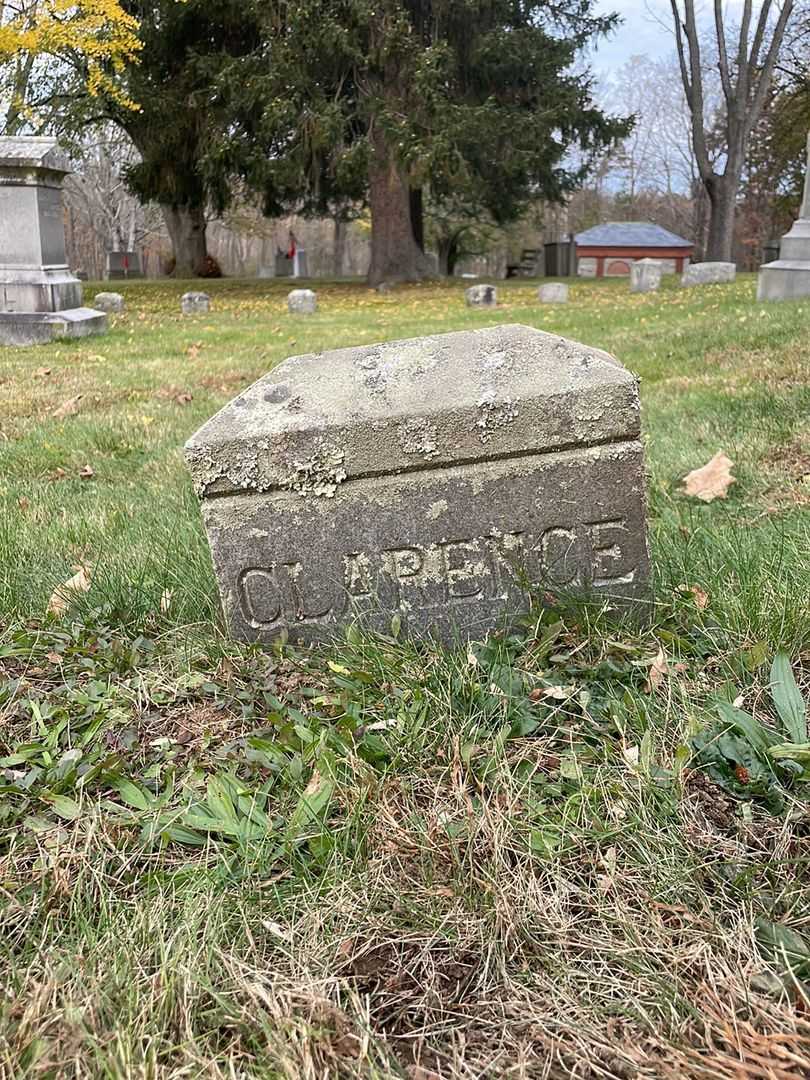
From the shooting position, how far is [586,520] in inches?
101

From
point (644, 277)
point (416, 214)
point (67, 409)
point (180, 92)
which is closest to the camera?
point (67, 409)

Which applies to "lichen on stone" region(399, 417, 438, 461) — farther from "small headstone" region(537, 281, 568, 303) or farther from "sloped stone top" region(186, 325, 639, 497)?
"small headstone" region(537, 281, 568, 303)

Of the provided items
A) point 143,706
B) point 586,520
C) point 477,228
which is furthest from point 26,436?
point 477,228

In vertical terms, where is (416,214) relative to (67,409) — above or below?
above

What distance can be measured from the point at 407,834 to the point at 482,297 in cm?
1605

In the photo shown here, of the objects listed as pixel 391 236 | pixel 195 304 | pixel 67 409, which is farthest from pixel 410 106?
pixel 67 409

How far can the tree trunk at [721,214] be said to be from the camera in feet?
87.5

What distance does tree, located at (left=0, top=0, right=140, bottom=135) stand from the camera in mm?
16172

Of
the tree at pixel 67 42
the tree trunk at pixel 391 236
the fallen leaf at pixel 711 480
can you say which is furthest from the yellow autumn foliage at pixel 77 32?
the fallen leaf at pixel 711 480

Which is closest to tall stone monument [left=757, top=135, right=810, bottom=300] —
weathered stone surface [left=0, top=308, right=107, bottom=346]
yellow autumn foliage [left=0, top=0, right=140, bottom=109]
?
weathered stone surface [left=0, top=308, right=107, bottom=346]

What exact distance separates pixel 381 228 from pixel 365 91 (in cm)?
339

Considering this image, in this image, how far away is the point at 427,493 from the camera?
8.38 ft

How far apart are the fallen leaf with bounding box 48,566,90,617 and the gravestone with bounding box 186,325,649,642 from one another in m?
0.64

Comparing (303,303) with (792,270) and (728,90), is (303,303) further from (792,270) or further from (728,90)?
(728,90)
